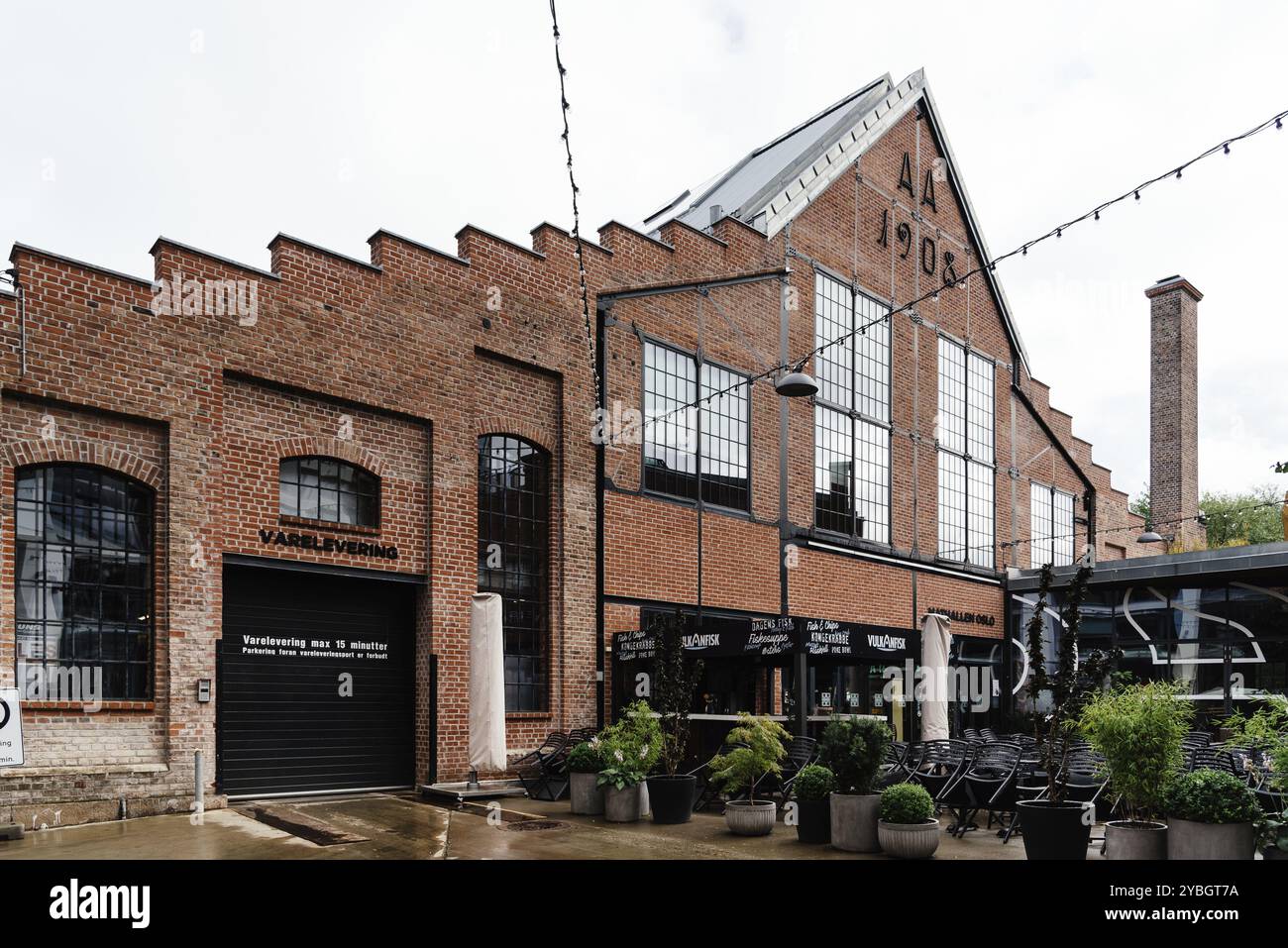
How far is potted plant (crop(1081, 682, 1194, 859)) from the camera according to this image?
841cm

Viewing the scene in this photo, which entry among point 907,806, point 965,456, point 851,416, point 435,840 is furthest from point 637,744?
point 965,456

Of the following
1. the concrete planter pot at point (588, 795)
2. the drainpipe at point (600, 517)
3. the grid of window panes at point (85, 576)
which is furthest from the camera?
the drainpipe at point (600, 517)

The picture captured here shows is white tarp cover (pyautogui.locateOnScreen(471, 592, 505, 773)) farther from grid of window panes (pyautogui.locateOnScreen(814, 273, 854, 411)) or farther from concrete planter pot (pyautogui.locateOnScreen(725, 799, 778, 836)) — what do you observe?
grid of window panes (pyautogui.locateOnScreen(814, 273, 854, 411))

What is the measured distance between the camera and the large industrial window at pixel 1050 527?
2675cm

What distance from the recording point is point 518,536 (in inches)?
626

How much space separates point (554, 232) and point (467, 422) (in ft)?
11.0

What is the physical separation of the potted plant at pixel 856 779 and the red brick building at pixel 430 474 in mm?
5129

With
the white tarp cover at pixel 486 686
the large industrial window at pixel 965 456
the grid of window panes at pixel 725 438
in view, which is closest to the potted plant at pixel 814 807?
the white tarp cover at pixel 486 686

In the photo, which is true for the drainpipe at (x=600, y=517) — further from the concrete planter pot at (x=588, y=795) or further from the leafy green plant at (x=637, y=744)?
the leafy green plant at (x=637, y=744)

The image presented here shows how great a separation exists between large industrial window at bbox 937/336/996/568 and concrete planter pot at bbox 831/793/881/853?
14176 mm

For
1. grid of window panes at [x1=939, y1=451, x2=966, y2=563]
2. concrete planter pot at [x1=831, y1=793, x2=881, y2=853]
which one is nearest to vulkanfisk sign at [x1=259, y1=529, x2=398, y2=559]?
concrete planter pot at [x1=831, y1=793, x2=881, y2=853]

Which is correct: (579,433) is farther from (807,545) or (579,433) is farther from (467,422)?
(807,545)

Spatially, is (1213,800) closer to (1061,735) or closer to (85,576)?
(1061,735)
